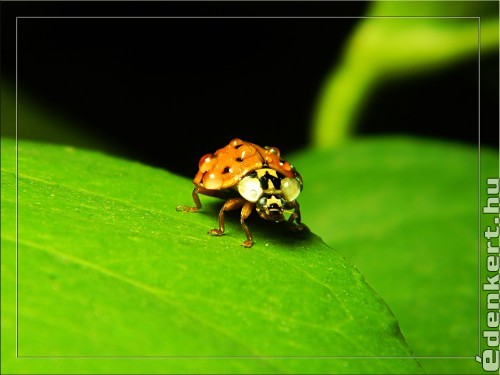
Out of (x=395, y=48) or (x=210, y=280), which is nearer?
(x=210, y=280)

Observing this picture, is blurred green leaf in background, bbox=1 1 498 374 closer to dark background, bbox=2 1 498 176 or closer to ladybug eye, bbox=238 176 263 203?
ladybug eye, bbox=238 176 263 203

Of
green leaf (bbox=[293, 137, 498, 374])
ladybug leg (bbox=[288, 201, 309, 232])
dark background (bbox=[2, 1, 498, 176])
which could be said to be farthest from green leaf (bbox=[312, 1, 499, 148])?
ladybug leg (bbox=[288, 201, 309, 232])

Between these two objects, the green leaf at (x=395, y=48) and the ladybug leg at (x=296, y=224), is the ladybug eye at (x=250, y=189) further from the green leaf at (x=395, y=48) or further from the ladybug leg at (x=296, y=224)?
the green leaf at (x=395, y=48)

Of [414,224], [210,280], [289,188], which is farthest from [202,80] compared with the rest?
[210,280]

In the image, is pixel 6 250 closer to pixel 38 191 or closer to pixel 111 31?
pixel 38 191

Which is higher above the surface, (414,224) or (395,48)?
(395,48)

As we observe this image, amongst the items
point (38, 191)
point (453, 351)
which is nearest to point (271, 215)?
point (38, 191)

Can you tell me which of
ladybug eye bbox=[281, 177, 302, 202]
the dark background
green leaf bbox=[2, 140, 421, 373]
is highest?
the dark background

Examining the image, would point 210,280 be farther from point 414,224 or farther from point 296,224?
point 414,224
